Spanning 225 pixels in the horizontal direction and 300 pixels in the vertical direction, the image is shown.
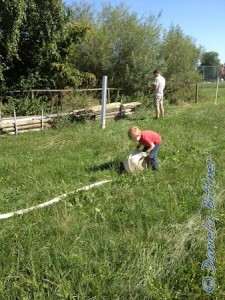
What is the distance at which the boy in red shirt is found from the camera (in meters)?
5.63

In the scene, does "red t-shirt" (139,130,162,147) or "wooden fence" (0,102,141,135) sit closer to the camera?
"red t-shirt" (139,130,162,147)

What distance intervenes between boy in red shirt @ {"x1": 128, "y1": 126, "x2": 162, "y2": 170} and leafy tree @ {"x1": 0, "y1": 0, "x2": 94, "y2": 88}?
26.2ft

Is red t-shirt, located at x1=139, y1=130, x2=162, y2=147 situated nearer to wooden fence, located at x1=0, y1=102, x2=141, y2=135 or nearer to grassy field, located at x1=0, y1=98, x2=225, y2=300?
grassy field, located at x1=0, y1=98, x2=225, y2=300

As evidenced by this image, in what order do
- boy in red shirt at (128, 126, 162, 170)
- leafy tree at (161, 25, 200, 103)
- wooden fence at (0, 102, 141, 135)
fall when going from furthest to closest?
leafy tree at (161, 25, 200, 103), wooden fence at (0, 102, 141, 135), boy in red shirt at (128, 126, 162, 170)

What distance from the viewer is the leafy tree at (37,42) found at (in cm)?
1180

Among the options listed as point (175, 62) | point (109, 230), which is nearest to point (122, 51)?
point (175, 62)

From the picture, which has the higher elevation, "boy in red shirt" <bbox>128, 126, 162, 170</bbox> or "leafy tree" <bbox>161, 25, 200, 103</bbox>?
"leafy tree" <bbox>161, 25, 200, 103</bbox>

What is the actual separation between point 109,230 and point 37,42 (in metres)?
11.8

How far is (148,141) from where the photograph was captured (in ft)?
18.7

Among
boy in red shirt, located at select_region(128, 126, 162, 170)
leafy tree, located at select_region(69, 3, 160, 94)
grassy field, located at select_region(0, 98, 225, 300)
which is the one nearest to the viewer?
grassy field, located at select_region(0, 98, 225, 300)

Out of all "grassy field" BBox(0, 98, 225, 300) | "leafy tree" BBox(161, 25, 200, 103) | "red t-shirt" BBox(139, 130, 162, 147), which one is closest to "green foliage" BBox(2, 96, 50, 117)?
"grassy field" BBox(0, 98, 225, 300)

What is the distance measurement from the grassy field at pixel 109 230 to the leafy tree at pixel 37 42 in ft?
21.8

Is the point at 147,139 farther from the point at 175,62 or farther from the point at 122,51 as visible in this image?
the point at 175,62

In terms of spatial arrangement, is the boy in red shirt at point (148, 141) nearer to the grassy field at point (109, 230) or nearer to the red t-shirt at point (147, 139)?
the red t-shirt at point (147, 139)
